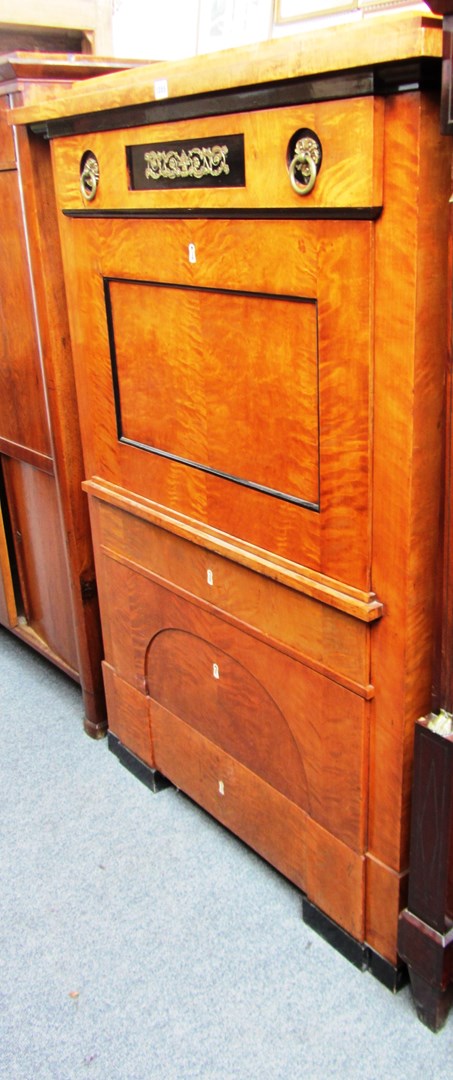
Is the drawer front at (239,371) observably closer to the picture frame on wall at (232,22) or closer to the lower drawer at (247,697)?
the lower drawer at (247,697)

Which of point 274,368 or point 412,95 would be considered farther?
point 274,368

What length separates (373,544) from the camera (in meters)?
1.48

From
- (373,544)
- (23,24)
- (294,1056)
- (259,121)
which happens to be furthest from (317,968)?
(23,24)

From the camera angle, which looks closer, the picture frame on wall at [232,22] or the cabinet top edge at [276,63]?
the cabinet top edge at [276,63]

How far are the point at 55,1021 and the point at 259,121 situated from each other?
1.57m

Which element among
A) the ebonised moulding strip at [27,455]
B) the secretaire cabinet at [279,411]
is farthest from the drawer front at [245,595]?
the ebonised moulding strip at [27,455]

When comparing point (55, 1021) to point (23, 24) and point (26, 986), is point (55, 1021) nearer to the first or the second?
point (26, 986)

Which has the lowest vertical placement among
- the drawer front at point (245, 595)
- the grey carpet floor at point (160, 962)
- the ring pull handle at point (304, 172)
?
the grey carpet floor at point (160, 962)

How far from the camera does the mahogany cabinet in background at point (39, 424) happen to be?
6.81 ft

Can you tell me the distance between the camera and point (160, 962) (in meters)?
1.84

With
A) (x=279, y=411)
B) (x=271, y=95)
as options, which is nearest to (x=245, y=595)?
(x=279, y=411)

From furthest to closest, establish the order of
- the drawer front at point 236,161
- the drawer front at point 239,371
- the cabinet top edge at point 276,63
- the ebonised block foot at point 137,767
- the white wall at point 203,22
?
the ebonised block foot at point 137,767 → the white wall at point 203,22 → the drawer front at point 239,371 → the drawer front at point 236,161 → the cabinet top edge at point 276,63

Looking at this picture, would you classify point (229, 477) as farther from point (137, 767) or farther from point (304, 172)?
point (137, 767)

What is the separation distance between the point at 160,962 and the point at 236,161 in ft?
4.77
